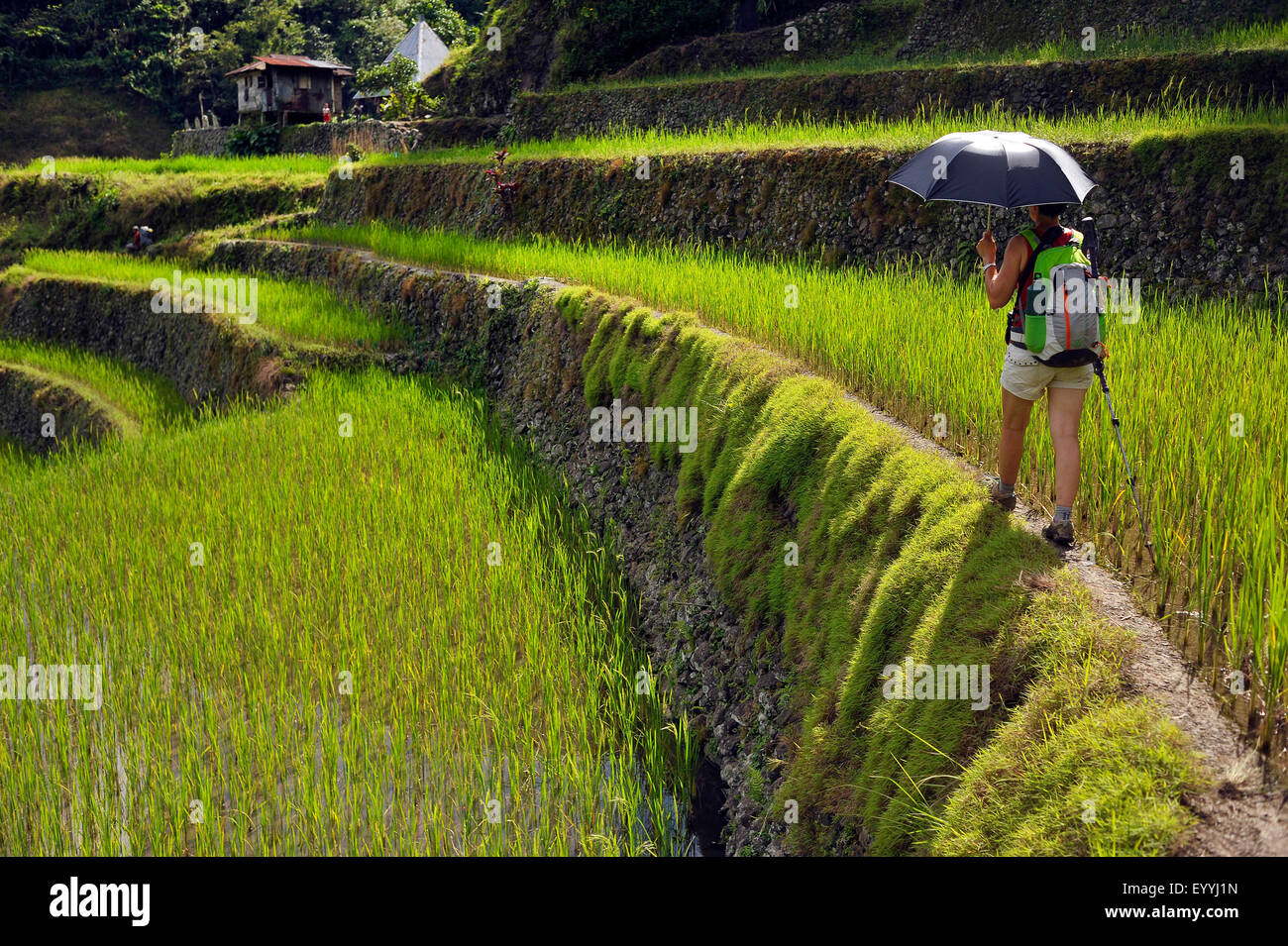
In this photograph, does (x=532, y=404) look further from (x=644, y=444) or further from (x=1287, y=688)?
(x=1287, y=688)

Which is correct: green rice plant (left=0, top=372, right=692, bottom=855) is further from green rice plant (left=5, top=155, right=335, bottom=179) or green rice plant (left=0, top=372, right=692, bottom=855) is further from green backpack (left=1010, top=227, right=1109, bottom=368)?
green rice plant (left=5, top=155, right=335, bottom=179)

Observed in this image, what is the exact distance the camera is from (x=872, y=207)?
10055 mm

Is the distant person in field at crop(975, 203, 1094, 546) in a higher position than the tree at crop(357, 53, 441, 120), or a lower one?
lower

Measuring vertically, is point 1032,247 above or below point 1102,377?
above

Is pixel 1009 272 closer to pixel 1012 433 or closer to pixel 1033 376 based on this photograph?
pixel 1033 376

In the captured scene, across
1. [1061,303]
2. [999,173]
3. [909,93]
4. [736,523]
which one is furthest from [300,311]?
[1061,303]

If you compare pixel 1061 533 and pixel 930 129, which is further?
pixel 930 129

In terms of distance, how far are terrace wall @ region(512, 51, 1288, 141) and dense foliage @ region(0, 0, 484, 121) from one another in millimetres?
23479

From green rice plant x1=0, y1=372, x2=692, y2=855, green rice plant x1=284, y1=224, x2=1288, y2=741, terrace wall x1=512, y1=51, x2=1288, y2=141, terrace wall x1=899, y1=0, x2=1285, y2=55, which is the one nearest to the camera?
green rice plant x1=284, y1=224, x2=1288, y2=741

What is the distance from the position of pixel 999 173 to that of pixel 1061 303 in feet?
1.99

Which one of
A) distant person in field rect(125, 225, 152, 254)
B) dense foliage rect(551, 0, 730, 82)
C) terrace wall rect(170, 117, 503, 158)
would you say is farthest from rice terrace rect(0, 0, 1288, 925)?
terrace wall rect(170, 117, 503, 158)

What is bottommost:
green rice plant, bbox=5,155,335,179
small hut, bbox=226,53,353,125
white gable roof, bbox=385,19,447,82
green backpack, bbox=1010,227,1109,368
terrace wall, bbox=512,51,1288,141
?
green backpack, bbox=1010,227,1109,368

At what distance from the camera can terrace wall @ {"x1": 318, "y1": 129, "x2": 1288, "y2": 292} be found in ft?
Answer: 24.6

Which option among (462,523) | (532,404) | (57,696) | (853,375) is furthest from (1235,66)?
(57,696)
